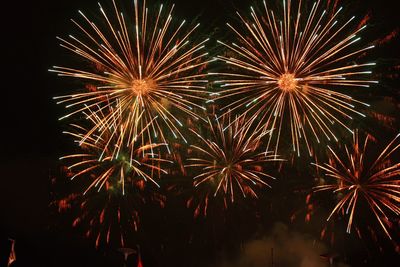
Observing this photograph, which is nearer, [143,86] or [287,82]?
[287,82]

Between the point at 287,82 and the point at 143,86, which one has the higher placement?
the point at 287,82

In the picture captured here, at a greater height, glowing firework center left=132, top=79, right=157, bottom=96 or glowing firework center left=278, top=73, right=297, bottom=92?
glowing firework center left=278, top=73, right=297, bottom=92

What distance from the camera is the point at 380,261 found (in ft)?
66.2

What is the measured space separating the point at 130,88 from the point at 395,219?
40.2ft

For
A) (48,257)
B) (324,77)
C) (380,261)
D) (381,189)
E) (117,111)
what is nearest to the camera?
(324,77)

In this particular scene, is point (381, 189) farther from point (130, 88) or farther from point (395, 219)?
point (130, 88)

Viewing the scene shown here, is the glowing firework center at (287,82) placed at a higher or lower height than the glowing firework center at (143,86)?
higher

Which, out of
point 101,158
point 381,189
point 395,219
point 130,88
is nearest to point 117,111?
point 130,88

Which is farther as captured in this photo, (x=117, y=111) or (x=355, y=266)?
(x=355, y=266)

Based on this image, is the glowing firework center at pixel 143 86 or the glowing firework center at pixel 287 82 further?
the glowing firework center at pixel 143 86

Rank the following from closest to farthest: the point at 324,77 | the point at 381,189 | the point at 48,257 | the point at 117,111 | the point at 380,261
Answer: the point at 324,77 → the point at 117,111 → the point at 381,189 → the point at 380,261 → the point at 48,257

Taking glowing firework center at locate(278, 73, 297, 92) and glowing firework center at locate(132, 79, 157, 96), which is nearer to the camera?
glowing firework center at locate(278, 73, 297, 92)

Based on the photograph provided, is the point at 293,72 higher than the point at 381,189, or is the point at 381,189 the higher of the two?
the point at 293,72

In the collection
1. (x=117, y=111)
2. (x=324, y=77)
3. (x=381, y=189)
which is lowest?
(x=381, y=189)
